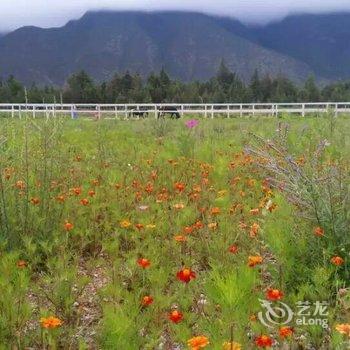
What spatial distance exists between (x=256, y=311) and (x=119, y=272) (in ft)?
4.33

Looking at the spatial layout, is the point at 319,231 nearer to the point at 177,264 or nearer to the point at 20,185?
the point at 177,264

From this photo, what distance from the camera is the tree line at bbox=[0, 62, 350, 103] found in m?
65.8

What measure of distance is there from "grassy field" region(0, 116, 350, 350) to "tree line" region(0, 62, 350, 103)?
5561 centimetres

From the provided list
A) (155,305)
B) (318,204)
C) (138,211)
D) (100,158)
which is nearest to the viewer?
(155,305)

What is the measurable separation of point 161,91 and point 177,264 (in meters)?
65.2

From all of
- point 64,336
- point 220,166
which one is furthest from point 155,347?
point 220,166

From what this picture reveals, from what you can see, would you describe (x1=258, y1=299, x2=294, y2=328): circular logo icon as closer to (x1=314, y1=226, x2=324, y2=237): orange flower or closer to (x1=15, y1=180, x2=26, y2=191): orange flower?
(x1=314, y1=226, x2=324, y2=237): orange flower

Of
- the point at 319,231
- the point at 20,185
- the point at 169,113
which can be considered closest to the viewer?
the point at 319,231

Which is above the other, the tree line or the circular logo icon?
the circular logo icon

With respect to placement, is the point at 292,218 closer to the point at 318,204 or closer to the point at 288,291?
the point at 318,204

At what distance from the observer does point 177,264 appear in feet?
15.1

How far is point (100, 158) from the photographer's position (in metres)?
8.84

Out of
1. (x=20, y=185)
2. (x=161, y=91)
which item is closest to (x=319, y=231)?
(x=20, y=185)

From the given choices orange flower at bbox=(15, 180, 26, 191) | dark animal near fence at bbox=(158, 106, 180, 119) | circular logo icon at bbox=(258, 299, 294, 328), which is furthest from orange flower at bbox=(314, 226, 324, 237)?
dark animal near fence at bbox=(158, 106, 180, 119)
